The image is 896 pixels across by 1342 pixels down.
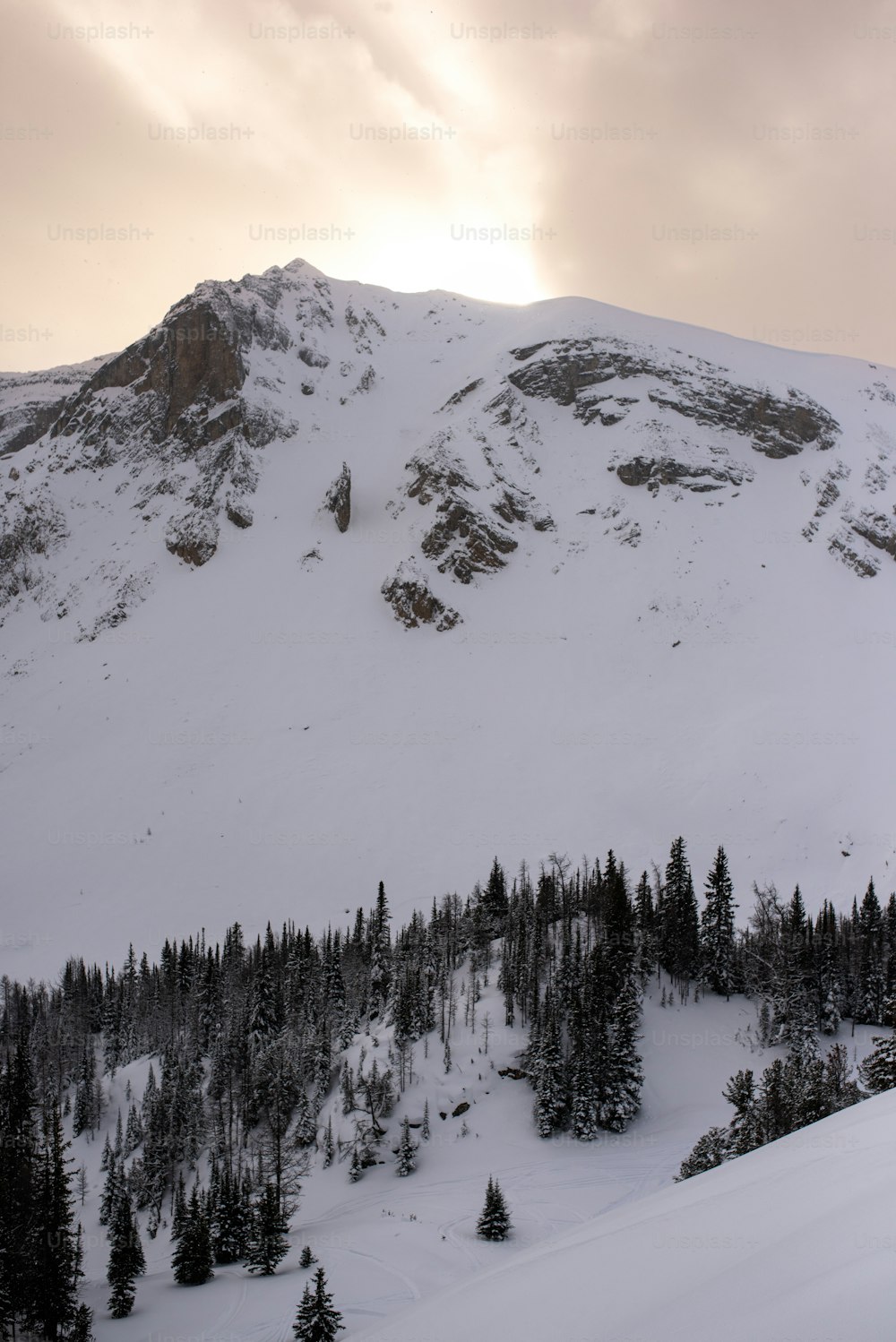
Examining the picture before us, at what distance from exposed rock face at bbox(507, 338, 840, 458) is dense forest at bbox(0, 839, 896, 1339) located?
94.6 metres

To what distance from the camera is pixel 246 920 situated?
72.9m

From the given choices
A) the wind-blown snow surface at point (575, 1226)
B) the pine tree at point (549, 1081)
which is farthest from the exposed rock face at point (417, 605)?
the pine tree at point (549, 1081)

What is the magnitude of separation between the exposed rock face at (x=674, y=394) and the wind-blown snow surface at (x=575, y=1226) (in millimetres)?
108618

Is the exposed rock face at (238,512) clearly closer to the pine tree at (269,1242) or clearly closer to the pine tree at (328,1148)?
the pine tree at (328,1148)

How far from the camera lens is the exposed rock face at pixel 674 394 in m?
133

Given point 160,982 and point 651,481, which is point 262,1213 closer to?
point 160,982

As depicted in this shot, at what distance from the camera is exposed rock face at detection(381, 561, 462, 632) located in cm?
11119

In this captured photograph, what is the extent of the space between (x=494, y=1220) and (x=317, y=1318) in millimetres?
11225

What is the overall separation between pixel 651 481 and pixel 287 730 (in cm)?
7142

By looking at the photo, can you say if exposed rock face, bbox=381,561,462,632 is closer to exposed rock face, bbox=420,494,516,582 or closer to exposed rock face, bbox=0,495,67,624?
exposed rock face, bbox=420,494,516,582

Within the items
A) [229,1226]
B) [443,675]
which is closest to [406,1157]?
[229,1226]

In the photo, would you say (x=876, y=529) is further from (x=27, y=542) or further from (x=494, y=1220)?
(x=27, y=542)

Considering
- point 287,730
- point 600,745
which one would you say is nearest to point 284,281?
point 287,730

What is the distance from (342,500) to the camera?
127 m
